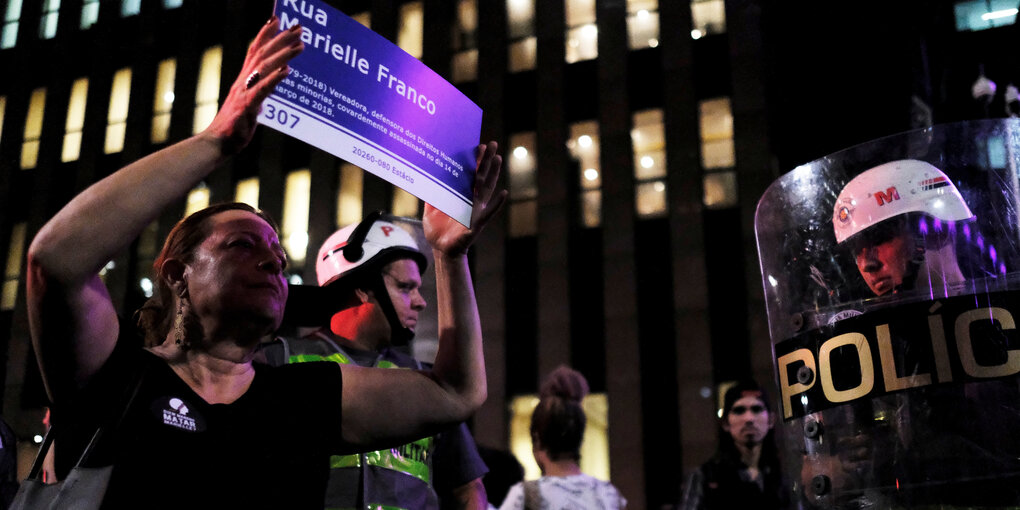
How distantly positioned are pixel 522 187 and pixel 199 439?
1841cm

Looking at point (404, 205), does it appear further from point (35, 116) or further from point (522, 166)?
point (35, 116)

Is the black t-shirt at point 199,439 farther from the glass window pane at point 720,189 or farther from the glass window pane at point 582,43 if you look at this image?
the glass window pane at point 582,43

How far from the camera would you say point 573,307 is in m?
18.7

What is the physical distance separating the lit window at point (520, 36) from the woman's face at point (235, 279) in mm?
19321

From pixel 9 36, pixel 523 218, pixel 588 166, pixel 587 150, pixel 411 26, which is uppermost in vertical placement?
pixel 9 36

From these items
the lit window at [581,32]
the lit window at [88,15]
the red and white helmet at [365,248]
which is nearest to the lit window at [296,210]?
the lit window at [581,32]

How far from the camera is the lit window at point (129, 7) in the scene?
25095 mm

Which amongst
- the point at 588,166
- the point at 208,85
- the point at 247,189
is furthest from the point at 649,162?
the point at 208,85

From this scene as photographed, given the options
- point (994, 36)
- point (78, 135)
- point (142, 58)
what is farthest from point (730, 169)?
point (78, 135)

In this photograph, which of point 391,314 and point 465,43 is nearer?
point 391,314

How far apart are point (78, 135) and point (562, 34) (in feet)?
43.5

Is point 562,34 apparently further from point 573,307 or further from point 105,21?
point 105,21

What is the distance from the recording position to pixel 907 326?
2.91 m

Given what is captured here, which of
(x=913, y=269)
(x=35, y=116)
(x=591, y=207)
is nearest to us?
(x=913, y=269)
